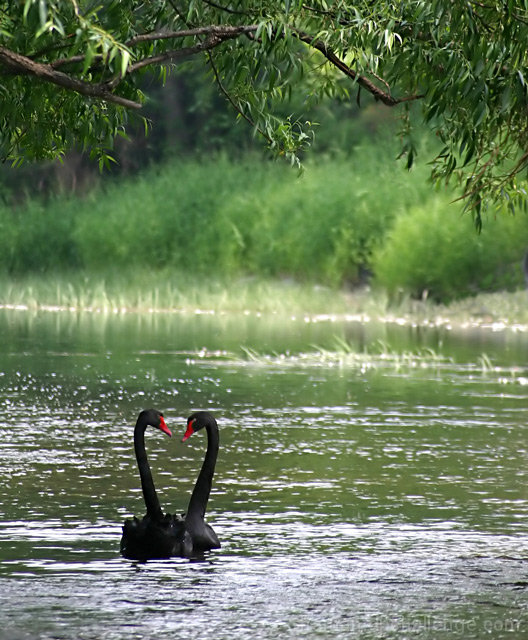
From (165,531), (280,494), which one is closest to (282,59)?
(165,531)

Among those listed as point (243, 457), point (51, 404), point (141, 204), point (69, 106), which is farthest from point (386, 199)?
point (69, 106)

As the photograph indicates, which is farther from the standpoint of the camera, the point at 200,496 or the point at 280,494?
the point at 280,494

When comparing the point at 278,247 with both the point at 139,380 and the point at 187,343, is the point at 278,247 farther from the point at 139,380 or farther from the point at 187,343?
the point at 139,380

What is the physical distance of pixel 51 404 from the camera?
19578 millimetres

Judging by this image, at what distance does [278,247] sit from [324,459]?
29.5m

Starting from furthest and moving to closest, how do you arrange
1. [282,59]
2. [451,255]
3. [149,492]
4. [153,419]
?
[451,255], [153,419], [282,59], [149,492]

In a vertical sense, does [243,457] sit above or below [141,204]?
below

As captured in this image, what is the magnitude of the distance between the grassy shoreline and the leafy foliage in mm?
23951

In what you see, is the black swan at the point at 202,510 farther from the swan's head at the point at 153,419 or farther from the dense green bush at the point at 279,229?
the dense green bush at the point at 279,229

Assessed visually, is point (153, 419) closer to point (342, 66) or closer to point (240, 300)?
point (342, 66)

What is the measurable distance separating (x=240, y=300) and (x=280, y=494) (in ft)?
93.9

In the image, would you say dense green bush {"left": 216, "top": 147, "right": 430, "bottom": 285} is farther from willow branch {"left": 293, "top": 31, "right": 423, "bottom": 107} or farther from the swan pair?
the swan pair

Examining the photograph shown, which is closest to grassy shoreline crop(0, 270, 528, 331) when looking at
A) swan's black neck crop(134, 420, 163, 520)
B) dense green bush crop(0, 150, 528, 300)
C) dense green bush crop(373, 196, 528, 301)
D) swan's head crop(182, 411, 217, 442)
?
dense green bush crop(373, 196, 528, 301)

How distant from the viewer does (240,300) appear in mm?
41750
